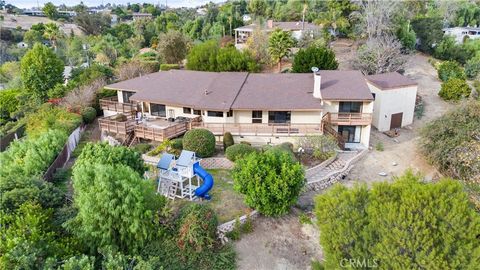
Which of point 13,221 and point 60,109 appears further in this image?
point 60,109

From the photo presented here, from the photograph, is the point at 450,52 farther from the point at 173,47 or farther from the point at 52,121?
the point at 52,121

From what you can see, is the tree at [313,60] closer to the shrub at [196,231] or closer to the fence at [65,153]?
the fence at [65,153]

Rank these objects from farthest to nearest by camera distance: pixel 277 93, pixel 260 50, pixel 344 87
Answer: pixel 260 50 → pixel 277 93 → pixel 344 87

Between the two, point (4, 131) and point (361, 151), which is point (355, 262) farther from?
point (4, 131)

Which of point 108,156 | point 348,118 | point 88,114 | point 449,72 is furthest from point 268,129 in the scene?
point 449,72

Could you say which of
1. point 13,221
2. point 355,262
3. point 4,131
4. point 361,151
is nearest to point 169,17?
point 4,131

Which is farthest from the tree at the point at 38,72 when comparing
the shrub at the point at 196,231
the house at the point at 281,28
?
the shrub at the point at 196,231

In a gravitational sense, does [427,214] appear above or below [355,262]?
above

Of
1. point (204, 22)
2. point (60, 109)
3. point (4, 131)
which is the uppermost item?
point (204, 22)
